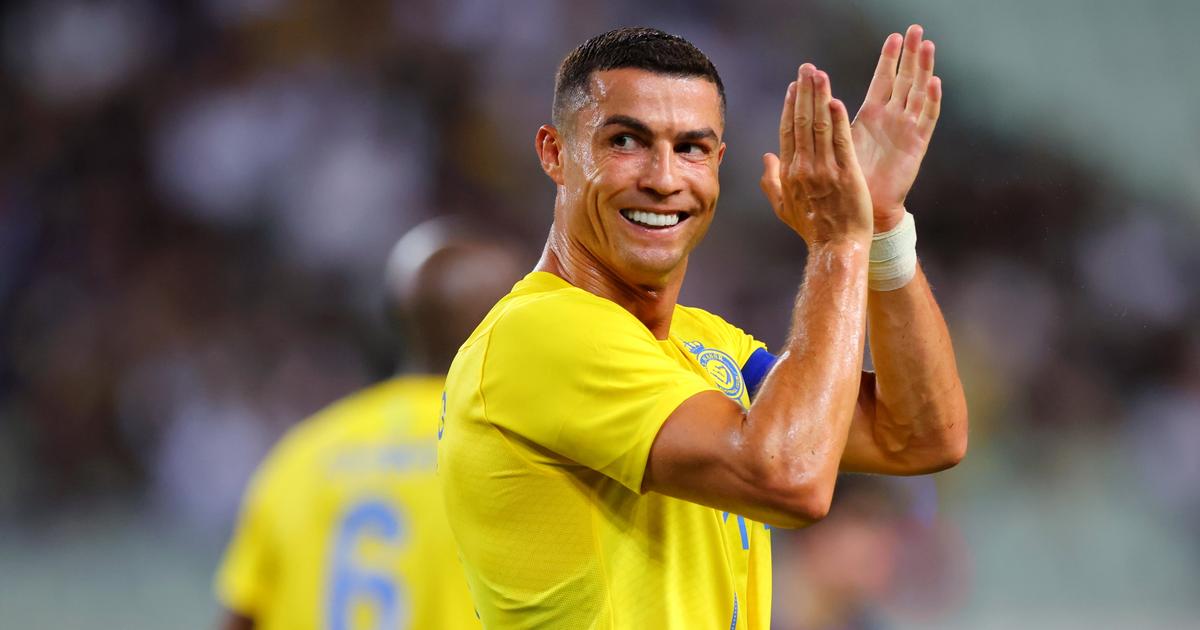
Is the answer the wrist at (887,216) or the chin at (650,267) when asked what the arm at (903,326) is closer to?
the wrist at (887,216)

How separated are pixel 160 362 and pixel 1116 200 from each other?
17.1 ft

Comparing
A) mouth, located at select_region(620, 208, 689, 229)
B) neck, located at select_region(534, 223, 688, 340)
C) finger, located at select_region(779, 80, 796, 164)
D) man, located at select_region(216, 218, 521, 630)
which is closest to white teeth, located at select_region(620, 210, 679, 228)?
mouth, located at select_region(620, 208, 689, 229)

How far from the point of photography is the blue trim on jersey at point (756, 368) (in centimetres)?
267

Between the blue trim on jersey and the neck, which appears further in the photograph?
the blue trim on jersey

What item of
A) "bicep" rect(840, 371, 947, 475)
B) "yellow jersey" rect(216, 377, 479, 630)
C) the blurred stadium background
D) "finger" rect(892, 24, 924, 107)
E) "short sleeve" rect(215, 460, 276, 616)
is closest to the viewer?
"finger" rect(892, 24, 924, 107)

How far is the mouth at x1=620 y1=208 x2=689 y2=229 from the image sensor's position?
7.65 feet

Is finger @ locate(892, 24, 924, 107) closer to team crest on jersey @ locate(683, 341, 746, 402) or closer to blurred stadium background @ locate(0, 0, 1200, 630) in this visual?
team crest on jersey @ locate(683, 341, 746, 402)

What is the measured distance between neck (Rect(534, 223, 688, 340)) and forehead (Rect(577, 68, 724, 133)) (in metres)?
0.25

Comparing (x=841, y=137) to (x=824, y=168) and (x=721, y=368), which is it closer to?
(x=824, y=168)

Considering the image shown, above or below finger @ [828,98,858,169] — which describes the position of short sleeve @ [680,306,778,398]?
below

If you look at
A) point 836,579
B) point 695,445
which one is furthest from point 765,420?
point 836,579

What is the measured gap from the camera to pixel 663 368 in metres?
2.12

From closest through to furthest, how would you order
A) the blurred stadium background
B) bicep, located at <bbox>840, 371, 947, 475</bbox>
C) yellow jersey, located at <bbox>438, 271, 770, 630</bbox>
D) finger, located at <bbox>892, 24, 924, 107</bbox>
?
yellow jersey, located at <bbox>438, 271, 770, 630</bbox>
finger, located at <bbox>892, 24, 924, 107</bbox>
bicep, located at <bbox>840, 371, 947, 475</bbox>
the blurred stadium background

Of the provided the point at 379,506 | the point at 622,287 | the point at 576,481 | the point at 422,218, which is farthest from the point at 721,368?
the point at 422,218
